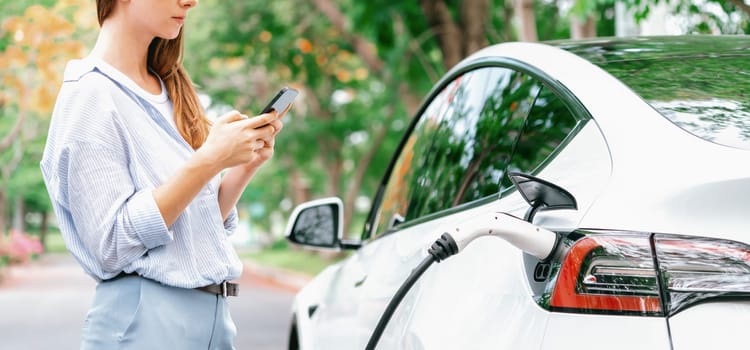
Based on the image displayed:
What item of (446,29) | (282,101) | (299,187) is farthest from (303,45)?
(282,101)

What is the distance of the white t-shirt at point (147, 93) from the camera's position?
209 cm

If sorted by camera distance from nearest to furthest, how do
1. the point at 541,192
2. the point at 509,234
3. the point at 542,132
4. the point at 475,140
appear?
the point at 509,234, the point at 541,192, the point at 542,132, the point at 475,140

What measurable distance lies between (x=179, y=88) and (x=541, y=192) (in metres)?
0.88

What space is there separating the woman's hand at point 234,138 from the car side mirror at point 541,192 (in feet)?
1.63

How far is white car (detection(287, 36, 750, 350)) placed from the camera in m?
1.63

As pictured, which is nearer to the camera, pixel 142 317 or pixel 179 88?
pixel 142 317

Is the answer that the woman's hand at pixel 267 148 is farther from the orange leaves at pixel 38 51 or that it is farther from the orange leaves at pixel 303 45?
the orange leaves at pixel 303 45

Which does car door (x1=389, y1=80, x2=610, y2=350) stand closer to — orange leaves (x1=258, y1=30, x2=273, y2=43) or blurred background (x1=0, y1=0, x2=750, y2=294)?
blurred background (x1=0, y1=0, x2=750, y2=294)

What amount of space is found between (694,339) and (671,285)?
9 centimetres

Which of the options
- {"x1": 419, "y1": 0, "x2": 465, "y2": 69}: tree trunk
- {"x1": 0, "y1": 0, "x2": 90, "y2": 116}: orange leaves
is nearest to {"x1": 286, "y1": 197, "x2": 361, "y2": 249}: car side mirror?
{"x1": 419, "y1": 0, "x2": 465, "y2": 69}: tree trunk

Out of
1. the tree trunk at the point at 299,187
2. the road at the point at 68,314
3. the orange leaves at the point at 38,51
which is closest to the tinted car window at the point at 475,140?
the road at the point at 68,314

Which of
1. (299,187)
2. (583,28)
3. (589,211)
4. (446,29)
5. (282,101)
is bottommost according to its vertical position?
(299,187)

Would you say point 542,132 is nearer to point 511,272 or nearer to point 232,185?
point 511,272

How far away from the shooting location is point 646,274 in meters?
1.64
